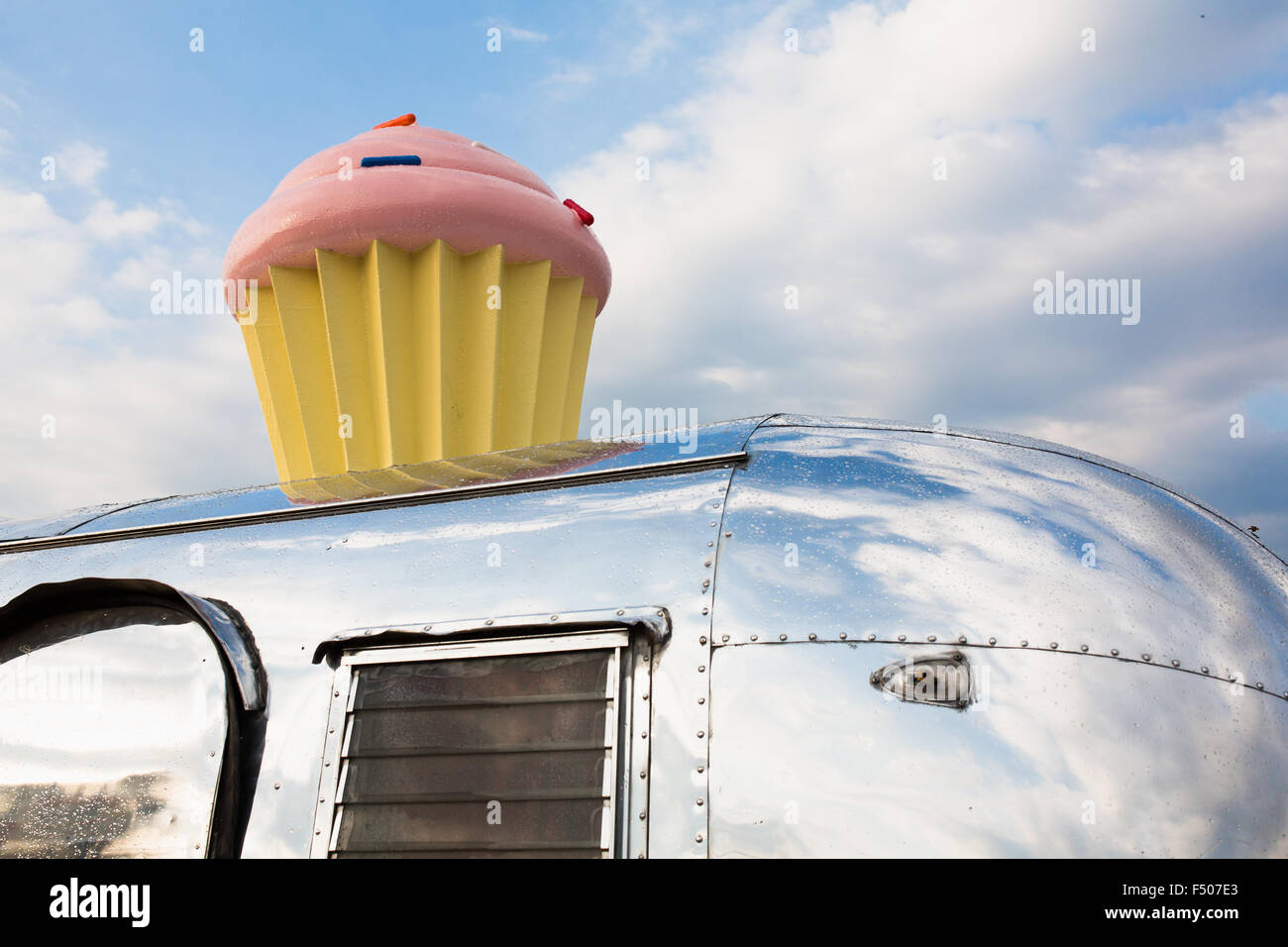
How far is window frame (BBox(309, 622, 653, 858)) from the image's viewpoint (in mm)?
2256

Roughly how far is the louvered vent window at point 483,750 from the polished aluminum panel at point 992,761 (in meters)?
0.31

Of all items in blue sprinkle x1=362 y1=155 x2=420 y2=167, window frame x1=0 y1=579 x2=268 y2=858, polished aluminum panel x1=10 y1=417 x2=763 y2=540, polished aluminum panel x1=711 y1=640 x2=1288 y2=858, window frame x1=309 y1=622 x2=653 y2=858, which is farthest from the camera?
blue sprinkle x1=362 y1=155 x2=420 y2=167

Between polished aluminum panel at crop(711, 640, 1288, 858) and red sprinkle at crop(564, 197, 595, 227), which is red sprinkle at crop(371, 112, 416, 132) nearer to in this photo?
red sprinkle at crop(564, 197, 595, 227)

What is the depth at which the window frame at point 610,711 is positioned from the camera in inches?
88.8

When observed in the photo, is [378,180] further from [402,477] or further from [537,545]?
[537,545]

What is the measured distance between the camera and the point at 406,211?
7078 mm

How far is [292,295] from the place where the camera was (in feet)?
24.4

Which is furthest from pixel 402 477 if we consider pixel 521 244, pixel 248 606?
pixel 521 244

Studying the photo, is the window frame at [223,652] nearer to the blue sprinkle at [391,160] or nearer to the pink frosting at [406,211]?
Result: the pink frosting at [406,211]

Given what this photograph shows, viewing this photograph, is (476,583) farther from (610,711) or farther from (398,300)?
(398,300)

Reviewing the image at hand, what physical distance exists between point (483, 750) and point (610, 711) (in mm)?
375

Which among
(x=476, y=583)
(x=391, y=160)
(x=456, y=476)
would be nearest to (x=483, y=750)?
(x=476, y=583)

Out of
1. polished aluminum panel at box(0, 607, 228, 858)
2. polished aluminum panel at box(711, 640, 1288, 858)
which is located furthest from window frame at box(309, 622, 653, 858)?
polished aluminum panel at box(0, 607, 228, 858)
